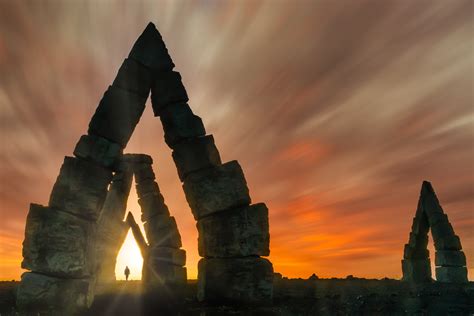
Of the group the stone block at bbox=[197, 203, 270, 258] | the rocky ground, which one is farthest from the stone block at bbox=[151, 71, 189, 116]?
the rocky ground

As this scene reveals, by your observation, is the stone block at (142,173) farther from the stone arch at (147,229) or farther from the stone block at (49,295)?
the stone block at (49,295)

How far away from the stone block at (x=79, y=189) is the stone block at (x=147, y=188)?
11165 millimetres

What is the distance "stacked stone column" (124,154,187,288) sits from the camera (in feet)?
62.9

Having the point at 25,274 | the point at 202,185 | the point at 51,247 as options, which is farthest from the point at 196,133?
the point at 25,274

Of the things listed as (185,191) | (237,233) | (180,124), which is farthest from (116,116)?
(237,233)

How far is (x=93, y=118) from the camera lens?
905 centimetres

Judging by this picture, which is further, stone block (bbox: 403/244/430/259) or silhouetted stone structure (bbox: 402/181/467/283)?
stone block (bbox: 403/244/430/259)

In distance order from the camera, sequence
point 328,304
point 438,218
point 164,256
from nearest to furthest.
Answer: point 328,304, point 438,218, point 164,256

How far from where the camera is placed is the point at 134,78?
9172 mm

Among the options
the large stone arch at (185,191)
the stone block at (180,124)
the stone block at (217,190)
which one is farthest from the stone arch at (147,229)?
the stone block at (217,190)

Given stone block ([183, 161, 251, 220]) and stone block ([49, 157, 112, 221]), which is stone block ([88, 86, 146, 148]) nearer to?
stone block ([49, 157, 112, 221])

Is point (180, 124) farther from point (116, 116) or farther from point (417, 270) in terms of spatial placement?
point (417, 270)

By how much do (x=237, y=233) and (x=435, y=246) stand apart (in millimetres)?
14030

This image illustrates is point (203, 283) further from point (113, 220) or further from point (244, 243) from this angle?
point (113, 220)
